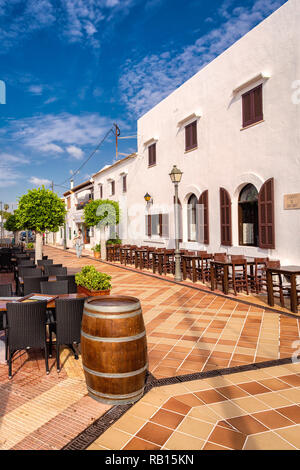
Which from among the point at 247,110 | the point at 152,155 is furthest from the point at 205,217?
the point at 152,155

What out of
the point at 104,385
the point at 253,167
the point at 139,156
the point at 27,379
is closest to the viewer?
the point at 104,385

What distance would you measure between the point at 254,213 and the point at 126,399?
746 centimetres

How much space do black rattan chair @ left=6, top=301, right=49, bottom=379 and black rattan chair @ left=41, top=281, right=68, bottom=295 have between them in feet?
5.00

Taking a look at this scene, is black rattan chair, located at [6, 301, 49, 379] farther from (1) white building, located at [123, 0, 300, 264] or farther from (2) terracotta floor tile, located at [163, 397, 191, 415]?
(1) white building, located at [123, 0, 300, 264]

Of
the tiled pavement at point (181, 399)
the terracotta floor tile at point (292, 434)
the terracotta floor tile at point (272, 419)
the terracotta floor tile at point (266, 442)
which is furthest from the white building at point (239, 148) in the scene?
the terracotta floor tile at point (266, 442)

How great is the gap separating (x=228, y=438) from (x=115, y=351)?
1.04 meters

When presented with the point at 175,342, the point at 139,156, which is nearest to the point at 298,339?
the point at 175,342

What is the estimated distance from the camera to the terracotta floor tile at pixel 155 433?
2276 mm

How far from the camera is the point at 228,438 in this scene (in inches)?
90.6

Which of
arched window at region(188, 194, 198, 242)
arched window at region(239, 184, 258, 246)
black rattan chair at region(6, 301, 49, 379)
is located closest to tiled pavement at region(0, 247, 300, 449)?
black rattan chair at region(6, 301, 49, 379)

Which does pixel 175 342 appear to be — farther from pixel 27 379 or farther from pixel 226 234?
pixel 226 234

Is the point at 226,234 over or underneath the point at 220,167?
underneath

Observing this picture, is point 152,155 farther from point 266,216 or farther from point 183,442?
point 183,442
